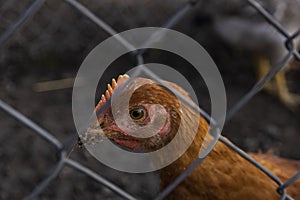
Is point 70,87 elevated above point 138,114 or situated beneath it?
situated beneath

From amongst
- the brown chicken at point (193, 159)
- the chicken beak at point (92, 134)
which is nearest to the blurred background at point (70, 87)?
the brown chicken at point (193, 159)

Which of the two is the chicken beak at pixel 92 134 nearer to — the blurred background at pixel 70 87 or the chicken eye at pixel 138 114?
the chicken eye at pixel 138 114

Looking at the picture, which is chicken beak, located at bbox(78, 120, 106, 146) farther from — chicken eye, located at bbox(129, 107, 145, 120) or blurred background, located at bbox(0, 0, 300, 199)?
blurred background, located at bbox(0, 0, 300, 199)

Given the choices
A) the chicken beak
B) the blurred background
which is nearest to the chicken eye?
the chicken beak

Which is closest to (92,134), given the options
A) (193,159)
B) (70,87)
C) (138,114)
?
(138,114)

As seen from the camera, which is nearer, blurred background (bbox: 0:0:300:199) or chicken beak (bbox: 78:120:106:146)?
chicken beak (bbox: 78:120:106:146)

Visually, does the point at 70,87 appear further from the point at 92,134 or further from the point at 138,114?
the point at 92,134

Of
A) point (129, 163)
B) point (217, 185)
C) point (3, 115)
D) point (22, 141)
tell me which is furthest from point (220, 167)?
point (3, 115)

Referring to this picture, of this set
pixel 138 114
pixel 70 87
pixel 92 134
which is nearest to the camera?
pixel 92 134

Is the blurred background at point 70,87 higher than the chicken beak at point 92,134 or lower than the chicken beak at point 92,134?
lower
